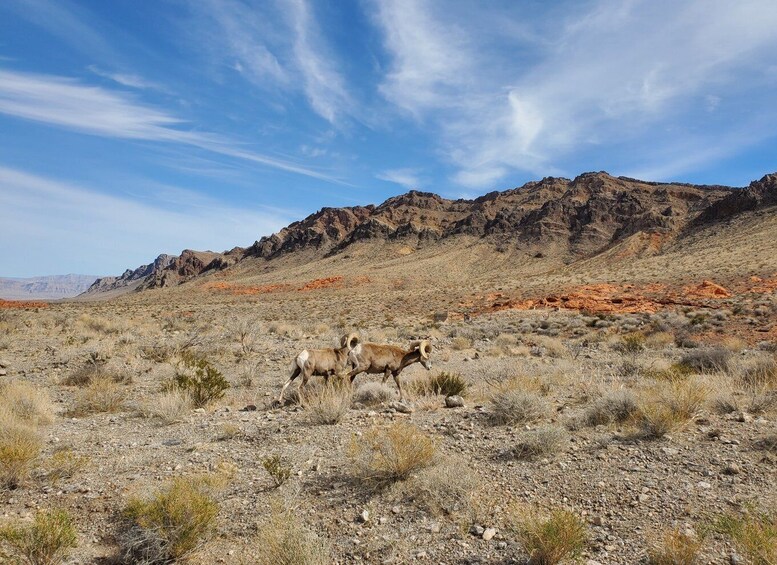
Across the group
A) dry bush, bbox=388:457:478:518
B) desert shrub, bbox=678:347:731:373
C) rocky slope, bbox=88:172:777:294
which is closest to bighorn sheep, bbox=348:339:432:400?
dry bush, bbox=388:457:478:518

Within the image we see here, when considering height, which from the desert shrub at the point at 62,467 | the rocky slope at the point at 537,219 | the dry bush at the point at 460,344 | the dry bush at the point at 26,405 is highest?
the rocky slope at the point at 537,219

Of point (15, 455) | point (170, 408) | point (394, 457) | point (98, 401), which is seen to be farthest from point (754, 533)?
point (98, 401)

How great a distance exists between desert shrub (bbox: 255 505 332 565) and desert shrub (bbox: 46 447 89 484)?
10.4 ft

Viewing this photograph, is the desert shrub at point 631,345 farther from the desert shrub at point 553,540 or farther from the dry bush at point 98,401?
the dry bush at point 98,401

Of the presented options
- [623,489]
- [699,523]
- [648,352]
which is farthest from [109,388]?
[648,352]

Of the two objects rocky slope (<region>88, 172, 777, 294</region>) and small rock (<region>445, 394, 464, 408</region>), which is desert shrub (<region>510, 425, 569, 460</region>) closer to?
small rock (<region>445, 394, 464, 408</region>)

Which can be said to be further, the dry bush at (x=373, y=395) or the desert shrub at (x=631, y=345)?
the desert shrub at (x=631, y=345)

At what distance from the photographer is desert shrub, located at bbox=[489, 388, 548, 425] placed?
7281 millimetres

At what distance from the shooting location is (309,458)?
20.7 feet

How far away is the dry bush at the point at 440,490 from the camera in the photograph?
15.9 feet

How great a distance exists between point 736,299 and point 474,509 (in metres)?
30.4

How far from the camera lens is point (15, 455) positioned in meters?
5.51

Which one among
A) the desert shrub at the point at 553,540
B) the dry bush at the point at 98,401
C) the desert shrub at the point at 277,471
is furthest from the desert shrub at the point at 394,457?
the dry bush at the point at 98,401

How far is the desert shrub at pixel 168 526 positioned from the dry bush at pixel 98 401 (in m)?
5.71
